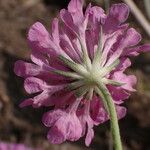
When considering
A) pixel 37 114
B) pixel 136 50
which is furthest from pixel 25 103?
pixel 37 114

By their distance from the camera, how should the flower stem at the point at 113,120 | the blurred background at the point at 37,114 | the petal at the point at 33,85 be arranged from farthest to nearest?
the blurred background at the point at 37,114 → the petal at the point at 33,85 → the flower stem at the point at 113,120

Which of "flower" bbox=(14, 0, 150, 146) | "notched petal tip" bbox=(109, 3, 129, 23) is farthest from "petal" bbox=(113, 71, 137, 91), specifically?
"notched petal tip" bbox=(109, 3, 129, 23)

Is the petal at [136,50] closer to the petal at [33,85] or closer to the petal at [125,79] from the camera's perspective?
the petal at [125,79]

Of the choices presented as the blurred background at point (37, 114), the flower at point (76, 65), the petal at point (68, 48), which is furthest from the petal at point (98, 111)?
the blurred background at point (37, 114)

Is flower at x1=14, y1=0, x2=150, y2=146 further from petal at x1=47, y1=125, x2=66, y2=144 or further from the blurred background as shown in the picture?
the blurred background

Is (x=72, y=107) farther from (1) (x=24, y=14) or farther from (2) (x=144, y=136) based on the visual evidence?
(1) (x=24, y=14)

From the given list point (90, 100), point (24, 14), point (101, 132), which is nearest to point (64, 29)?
point (90, 100)

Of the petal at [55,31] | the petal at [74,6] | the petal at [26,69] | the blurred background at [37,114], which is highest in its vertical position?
the petal at [74,6]

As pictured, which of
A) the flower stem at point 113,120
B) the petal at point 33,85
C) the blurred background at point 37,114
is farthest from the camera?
the blurred background at point 37,114
